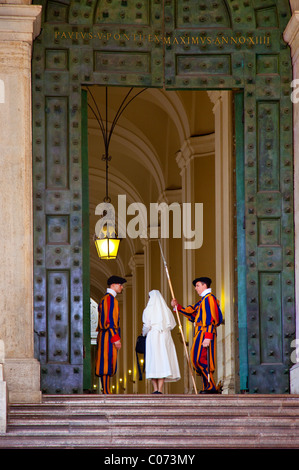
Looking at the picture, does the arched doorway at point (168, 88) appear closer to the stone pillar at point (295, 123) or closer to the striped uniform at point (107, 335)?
the stone pillar at point (295, 123)

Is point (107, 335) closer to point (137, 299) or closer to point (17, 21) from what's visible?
point (17, 21)

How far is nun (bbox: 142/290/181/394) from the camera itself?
1586 centimetres

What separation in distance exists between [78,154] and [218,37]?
7.32 feet

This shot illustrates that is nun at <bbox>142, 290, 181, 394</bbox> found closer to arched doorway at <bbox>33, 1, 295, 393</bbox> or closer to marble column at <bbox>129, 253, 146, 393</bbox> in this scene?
arched doorway at <bbox>33, 1, 295, 393</bbox>

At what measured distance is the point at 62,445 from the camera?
32.7 ft

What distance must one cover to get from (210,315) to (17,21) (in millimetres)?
4522

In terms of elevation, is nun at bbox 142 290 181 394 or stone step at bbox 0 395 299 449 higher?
nun at bbox 142 290 181 394

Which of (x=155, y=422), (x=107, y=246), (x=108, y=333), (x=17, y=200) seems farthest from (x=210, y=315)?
(x=155, y=422)

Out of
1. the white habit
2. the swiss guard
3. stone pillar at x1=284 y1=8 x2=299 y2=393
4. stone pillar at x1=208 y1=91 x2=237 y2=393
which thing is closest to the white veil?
the white habit

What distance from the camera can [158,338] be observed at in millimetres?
16016

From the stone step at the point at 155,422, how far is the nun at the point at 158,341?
145 inches

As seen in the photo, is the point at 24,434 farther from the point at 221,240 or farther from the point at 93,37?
the point at 221,240

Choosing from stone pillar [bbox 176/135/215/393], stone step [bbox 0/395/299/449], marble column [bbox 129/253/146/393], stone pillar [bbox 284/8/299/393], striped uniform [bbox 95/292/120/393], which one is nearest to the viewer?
stone step [bbox 0/395/299/449]
